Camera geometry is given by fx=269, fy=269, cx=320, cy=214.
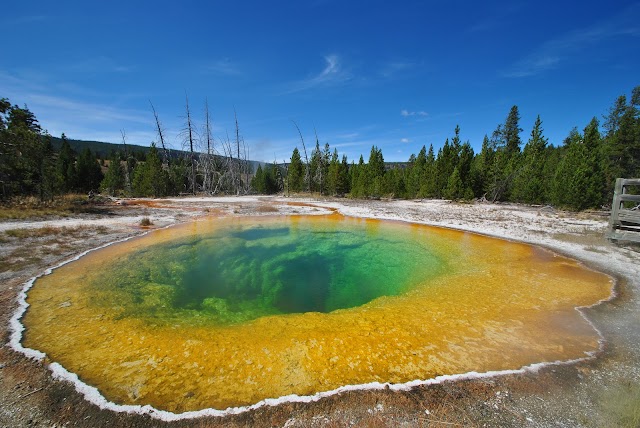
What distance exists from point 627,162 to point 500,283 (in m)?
27.8

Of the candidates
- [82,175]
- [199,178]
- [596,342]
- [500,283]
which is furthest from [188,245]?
[199,178]

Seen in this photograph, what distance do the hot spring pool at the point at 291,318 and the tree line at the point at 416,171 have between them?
1474 cm

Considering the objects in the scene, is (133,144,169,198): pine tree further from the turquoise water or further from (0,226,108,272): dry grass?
the turquoise water

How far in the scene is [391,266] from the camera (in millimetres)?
10055

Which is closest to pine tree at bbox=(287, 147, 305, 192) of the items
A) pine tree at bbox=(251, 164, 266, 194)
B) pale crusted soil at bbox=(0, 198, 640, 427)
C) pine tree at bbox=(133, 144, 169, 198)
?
pine tree at bbox=(251, 164, 266, 194)

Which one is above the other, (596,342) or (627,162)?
(627,162)

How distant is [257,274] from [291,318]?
11.8ft

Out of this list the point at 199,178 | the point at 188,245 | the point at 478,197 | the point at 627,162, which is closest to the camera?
the point at 188,245

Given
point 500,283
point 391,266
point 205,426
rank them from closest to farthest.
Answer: point 205,426 → point 500,283 → point 391,266

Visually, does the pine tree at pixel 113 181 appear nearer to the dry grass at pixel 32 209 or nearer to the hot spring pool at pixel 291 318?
the dry grass at pixel 32 209

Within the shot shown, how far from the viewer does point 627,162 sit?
77.7 ft

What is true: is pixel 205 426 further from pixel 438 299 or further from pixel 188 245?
pixel 188 245

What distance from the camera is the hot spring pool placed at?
3.99 m

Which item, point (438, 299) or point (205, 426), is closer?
point (205, 426)
